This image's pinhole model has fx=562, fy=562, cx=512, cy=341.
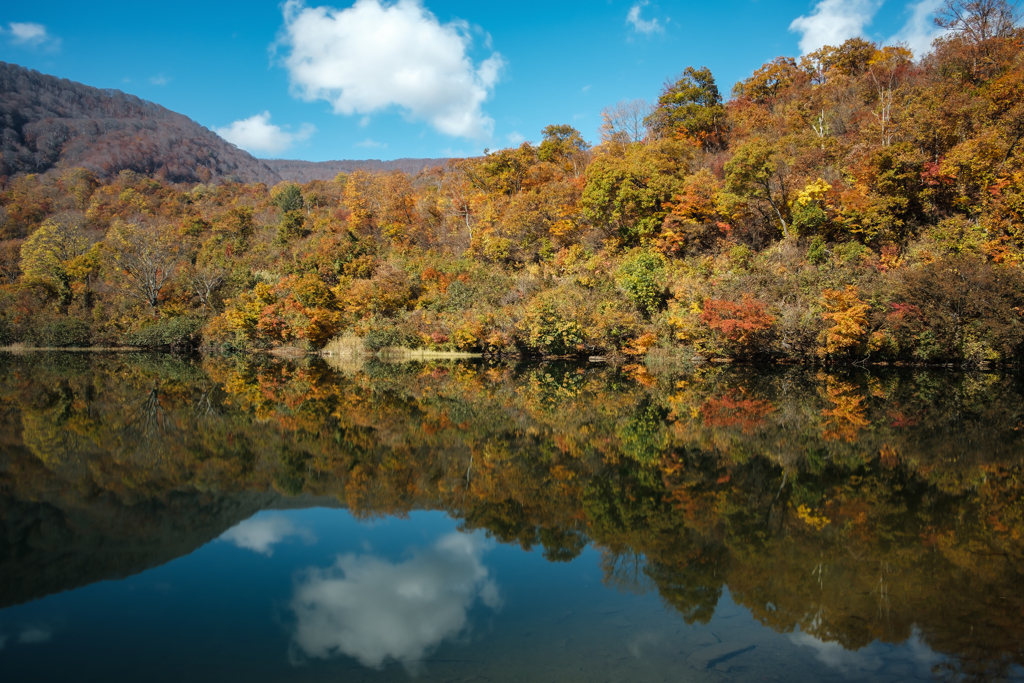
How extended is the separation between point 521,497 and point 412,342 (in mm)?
26350

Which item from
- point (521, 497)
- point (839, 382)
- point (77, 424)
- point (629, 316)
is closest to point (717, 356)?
point (629, 316)

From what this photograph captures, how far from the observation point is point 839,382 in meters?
17.3

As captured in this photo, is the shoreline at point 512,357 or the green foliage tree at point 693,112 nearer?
the shoreline at point 512,357

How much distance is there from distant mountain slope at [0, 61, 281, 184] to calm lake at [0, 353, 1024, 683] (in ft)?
327

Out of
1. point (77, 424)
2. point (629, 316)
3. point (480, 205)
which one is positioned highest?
point (480, 205)

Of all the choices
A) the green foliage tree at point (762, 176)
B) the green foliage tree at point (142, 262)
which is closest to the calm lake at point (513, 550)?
the green foliage tree at point (762, 176)

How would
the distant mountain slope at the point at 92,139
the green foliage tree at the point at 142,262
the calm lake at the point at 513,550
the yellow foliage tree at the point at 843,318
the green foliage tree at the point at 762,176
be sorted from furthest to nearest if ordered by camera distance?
the distant mountain slope at the point at 92,139, the green foliage tree at the point at 142,262, the green foliage tree at the point at 762,176, the yellow foliage tree at the point at 843,318, the calm lake at the point at 513,550

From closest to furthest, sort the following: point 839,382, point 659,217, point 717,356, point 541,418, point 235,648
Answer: point 235,648 < point 541,418 < point 839,382 < point 717,356 < point 659,217

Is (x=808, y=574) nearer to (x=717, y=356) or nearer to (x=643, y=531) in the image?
(x=643, y=531)

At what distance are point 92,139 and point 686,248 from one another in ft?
366

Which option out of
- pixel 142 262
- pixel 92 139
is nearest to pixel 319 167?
pixel 92 139

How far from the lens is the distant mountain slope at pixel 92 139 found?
9069cm

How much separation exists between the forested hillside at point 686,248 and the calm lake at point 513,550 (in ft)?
40.7

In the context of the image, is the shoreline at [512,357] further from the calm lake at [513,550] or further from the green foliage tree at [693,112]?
the green foliage tree at [693,112]
